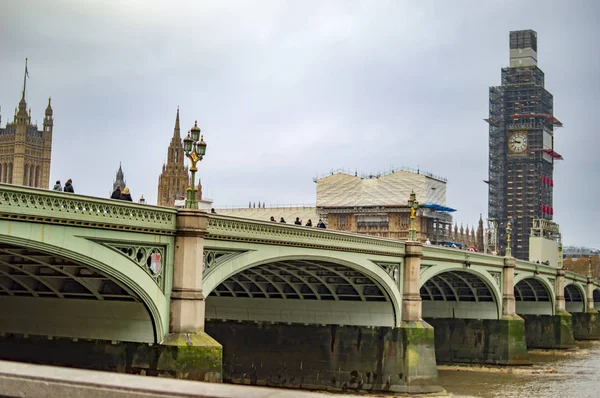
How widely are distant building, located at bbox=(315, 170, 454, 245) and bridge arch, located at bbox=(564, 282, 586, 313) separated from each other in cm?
2424

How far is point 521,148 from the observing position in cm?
14425

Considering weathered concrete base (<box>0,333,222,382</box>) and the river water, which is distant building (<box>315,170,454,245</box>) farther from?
weathered concrete base (<box>0,333,222,382</box>)

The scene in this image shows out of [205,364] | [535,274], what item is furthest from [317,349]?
[535,274]

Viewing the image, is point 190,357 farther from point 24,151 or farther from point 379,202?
point 24,151

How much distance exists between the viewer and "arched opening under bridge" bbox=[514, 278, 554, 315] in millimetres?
71938

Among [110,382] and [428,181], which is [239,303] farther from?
[428,181]

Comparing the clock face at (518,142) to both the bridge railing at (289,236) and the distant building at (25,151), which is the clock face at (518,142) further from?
the bridge railing at (289,236)

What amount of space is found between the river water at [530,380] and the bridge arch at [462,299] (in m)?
3.78

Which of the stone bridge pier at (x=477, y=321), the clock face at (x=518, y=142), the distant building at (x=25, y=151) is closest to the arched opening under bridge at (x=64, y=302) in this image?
the stone bridge pier at (x=477, y=321)

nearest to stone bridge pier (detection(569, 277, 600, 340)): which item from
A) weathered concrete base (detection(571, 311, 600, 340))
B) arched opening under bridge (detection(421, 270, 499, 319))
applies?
weathered concrete base (detection(571, 311, 600, 340))

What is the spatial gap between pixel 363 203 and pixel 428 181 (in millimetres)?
9046

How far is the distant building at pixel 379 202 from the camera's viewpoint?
366ft

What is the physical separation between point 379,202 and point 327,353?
74554 mm

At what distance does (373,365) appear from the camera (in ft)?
126
